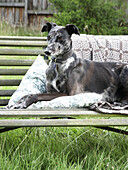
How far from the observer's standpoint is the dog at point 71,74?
3136mm

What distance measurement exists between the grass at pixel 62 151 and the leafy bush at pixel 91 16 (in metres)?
6.65

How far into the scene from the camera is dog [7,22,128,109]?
10.3 ft

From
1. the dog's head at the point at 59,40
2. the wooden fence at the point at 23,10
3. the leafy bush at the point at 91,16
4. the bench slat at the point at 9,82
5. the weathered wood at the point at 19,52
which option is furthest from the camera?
the wooden fence at the point at 23,10

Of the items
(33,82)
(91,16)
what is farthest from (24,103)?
(91,16)

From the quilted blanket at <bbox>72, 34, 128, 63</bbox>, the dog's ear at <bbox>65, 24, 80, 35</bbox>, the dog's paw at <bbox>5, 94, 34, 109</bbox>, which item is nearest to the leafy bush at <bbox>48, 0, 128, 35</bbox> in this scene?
the quilted blanket at <bbox>72, 34, 128, 63</bbox>

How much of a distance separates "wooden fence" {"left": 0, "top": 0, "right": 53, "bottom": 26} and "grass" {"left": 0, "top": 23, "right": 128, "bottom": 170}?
9.30m

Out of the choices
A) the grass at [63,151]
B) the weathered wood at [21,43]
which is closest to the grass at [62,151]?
the grass at [63,151]

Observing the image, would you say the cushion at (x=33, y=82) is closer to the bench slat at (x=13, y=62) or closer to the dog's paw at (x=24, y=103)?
the bench slat at (x=13, y=62)

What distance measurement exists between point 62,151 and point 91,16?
8259 mm

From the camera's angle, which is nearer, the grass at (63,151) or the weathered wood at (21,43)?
the grass at (63,151)

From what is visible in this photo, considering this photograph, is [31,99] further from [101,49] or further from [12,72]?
[101,49]

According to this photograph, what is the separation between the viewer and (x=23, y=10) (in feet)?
41.7

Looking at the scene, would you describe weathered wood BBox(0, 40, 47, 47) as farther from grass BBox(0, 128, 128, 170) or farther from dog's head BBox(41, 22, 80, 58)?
grass BBox(0, 128, 128, 170)

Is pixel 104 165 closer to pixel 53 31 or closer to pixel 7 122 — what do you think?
pixel 7 122
